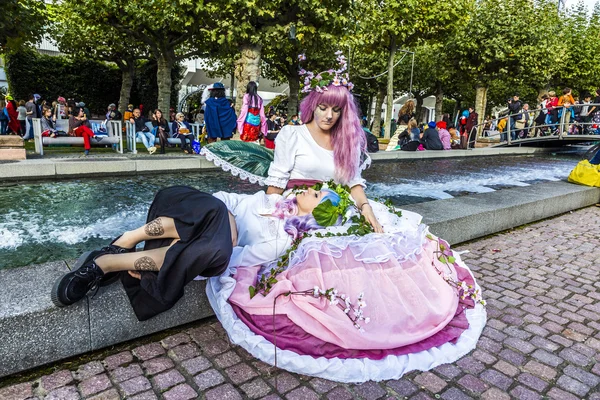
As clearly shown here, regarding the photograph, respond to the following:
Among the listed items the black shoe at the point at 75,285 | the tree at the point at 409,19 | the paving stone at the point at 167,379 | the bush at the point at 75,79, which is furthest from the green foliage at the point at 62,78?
the paving stone at the point at 167,379

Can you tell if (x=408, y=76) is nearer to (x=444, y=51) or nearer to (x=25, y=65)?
(x=444, y=51)

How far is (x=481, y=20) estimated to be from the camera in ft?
64.5

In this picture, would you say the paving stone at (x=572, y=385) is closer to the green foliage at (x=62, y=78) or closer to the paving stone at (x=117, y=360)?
the paving stone at (x=117, y=360)

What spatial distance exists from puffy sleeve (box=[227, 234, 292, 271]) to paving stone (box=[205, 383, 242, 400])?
755 mm

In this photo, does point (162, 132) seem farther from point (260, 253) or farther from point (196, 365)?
point (196, 365)

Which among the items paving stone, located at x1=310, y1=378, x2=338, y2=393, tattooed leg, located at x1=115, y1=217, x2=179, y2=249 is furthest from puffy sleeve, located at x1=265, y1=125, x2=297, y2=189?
paving stone, located at x1=310, y1=378, x2=338, y2=393

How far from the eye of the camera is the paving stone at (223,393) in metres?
2.24

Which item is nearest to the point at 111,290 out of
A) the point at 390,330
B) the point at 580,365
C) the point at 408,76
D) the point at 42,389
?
the point at 42,389

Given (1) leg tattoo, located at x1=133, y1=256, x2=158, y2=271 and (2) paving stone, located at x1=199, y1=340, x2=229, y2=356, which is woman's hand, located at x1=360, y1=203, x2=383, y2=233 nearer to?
(2) paving stone, located at x1=199, y1=340, x2=229, y2=356

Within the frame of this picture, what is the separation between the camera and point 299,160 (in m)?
3.52

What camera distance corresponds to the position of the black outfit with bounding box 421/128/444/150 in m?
13.6

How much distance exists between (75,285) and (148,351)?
61 cm

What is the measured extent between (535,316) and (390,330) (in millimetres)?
1512

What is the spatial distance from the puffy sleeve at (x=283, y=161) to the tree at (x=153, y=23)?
9.57m
